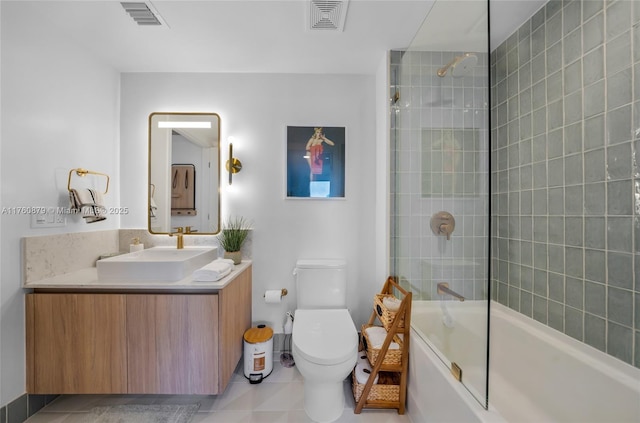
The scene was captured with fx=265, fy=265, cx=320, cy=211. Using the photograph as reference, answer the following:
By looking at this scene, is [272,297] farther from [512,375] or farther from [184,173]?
[512,375]

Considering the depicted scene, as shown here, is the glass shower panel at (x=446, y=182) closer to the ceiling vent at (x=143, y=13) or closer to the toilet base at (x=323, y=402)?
the toilet base at (x=323, y=402)

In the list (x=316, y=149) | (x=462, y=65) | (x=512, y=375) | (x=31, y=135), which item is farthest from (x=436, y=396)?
(x=31, y=135)

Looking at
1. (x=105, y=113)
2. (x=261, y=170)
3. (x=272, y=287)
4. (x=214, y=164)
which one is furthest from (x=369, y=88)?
(x=105, y=113)

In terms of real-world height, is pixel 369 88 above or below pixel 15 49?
above

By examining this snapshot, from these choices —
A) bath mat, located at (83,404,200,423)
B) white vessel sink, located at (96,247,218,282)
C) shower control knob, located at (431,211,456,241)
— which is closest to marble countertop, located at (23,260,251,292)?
white vessel sink, located at (96,247,218,282)

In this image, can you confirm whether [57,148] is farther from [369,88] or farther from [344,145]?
[369,88]

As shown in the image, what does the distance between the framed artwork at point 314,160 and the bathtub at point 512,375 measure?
1.12 meters

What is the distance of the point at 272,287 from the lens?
2154 mm

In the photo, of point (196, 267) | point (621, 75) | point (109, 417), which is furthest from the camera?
point (196, 267)

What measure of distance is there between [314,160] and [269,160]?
368 mm

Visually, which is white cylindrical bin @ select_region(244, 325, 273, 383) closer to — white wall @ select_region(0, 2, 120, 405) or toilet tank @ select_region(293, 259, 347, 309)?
toilet tank @ select_region(293, 259, 347, 309)

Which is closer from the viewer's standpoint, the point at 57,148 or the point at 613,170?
the point at 613,170

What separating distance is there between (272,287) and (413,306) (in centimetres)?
110

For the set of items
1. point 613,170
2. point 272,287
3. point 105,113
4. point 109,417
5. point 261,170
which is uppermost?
point 105,113
